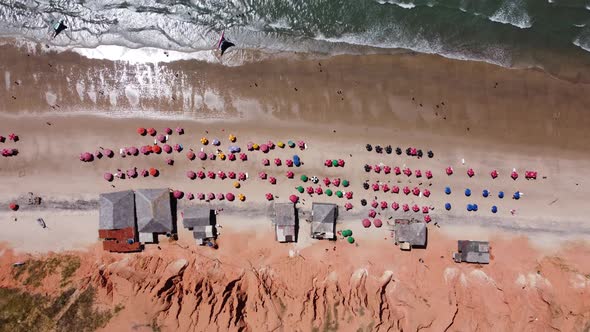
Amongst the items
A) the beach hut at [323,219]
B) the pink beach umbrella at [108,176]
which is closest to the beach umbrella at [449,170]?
the beach hut at [323,219]

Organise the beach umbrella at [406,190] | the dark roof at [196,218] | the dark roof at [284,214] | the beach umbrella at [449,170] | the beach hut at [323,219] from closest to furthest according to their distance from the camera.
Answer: the dark roof at [196,218], the dark roof at [284,214], the beach hut at [323,219], the beach umbrella at [406,190], the beach umbrella at [449,170]

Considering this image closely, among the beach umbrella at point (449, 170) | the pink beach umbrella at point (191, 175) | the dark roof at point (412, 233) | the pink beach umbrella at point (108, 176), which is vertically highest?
the beach umbrella at point (449, 170)

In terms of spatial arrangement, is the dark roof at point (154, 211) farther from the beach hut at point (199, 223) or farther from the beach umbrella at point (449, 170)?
the beach umbrella at point (449, 170)

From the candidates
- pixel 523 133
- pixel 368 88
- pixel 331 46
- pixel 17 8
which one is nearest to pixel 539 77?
pixel 523 133

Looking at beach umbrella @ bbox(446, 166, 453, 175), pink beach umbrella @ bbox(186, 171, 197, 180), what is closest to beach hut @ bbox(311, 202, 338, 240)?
pink beach umbrella @ bbox(186, 171, 197, 180)

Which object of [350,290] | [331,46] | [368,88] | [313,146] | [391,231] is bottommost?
[350,290]

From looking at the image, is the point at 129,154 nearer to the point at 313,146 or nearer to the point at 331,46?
the point at 313,146
